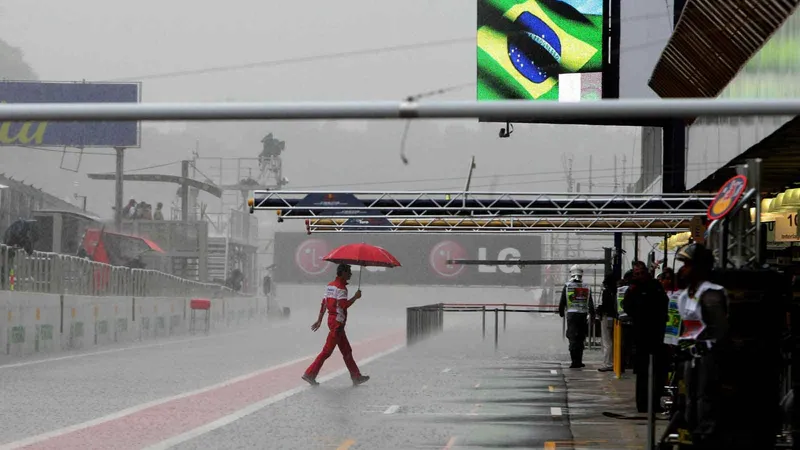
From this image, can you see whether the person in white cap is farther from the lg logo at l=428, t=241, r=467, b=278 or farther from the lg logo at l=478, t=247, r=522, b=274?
the lg logo at l=428, t=241, r=467, b=278

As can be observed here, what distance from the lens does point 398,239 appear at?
98938 millimetres

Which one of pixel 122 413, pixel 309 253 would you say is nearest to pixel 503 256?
pixel 309 253

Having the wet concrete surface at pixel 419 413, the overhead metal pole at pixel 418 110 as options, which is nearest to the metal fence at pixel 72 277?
the wet concrete surface at pixel 419 413

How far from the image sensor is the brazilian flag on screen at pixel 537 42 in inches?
1358

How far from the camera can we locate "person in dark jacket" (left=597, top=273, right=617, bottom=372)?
2542 centimetres

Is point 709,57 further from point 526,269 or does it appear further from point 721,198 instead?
point 526,269

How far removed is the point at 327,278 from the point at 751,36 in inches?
3005

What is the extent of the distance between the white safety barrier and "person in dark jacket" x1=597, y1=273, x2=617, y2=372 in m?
11.1

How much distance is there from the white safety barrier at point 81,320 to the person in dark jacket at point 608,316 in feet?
36.5

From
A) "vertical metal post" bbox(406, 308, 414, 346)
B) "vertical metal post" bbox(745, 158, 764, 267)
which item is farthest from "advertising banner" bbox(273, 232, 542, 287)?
"vertical metal post" bbox(745, 158, 764, 267)

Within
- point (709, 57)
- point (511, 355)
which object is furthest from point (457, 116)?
point (511, 355)

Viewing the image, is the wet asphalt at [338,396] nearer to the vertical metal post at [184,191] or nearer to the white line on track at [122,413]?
the white line on track at [122,413]

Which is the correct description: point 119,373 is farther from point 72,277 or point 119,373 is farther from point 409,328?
point 409,328

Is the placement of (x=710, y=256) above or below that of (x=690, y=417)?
above
